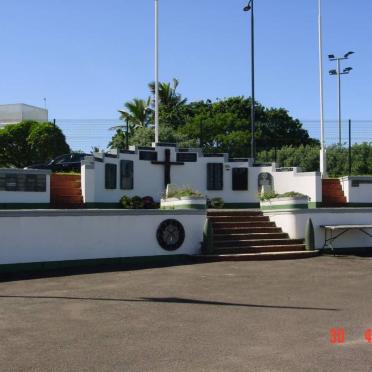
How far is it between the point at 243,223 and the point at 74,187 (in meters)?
8.47

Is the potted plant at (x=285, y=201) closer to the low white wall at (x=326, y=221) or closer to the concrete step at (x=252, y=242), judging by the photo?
the low white wall at (x=326, y=221)

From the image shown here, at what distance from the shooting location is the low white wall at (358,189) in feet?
91.4

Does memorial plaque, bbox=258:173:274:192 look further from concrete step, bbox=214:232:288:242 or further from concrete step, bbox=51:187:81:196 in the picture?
concrete step, bbox=51:187:81:196

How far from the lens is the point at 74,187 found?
81.8 ft

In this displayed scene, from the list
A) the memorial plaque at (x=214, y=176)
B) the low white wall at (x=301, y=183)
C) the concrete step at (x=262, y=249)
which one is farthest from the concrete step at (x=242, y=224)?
the memorial plaque at (x=214, y=176)

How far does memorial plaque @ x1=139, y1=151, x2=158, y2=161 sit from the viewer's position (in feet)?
87.2

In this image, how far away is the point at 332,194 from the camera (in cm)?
2828

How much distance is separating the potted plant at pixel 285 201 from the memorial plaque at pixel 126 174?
6963 mm

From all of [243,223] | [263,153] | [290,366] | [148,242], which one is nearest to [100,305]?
[290,366]

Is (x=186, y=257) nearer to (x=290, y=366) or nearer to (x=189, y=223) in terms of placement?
(x=189, y=223)

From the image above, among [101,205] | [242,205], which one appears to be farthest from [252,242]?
[101,205]

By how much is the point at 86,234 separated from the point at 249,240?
6.37 m

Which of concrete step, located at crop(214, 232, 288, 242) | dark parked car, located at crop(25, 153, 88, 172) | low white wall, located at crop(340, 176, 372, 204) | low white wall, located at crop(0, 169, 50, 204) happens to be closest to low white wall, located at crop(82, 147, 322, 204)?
low white wall, located at crop(340, 176, 372, 204)

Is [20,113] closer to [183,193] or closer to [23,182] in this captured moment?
[23,182]
